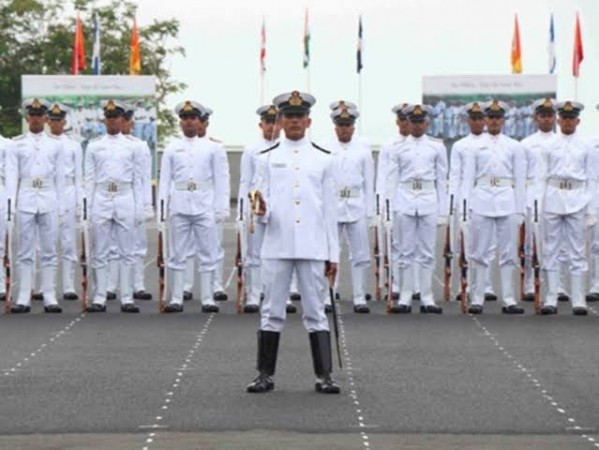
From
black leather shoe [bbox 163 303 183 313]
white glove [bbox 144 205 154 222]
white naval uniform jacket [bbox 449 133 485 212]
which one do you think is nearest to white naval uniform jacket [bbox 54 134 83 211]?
white glove [bbox 144 205 154 222]

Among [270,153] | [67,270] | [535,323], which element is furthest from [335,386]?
[67,270]

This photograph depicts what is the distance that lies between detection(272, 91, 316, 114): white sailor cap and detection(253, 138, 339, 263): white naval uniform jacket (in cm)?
25

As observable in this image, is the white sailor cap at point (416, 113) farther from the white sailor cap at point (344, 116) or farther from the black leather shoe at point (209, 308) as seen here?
the black leather shoe at point (209, 308)

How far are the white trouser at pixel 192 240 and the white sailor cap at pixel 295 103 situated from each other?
22.0 feet

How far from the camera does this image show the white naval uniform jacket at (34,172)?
2222 centimetres

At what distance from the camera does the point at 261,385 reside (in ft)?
49.7

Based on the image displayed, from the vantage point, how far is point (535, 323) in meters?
20.8

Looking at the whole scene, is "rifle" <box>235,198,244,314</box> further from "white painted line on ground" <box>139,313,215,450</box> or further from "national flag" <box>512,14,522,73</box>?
"national flag" <box>512,14,522,73</box>

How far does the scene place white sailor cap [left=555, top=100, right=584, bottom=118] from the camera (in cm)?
2234

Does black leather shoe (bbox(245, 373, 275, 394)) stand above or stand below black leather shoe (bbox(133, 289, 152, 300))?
above

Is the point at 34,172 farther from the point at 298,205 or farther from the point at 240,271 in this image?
the point at 298,205

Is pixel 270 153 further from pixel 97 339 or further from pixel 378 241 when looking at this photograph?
pixel 378 241

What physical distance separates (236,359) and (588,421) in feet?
14.0

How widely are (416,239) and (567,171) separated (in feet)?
5.36
